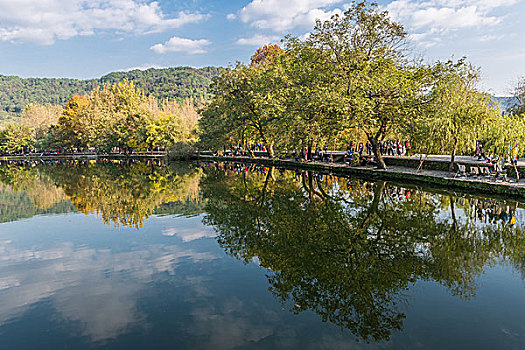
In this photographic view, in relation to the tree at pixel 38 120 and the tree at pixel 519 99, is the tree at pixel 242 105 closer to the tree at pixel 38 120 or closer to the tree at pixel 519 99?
the tree at pixel 519 99

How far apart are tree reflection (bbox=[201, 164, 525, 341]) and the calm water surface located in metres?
0.04

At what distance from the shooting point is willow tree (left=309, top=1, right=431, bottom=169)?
77.5ft

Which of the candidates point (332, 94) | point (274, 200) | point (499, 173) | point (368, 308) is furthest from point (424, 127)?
point (368, 308)

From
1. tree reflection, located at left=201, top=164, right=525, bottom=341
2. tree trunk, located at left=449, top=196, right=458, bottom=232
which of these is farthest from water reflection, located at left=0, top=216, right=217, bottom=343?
tree trunk, located at left=449, top=196, right=458, bottom=232

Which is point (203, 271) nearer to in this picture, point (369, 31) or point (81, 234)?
point (81, 234)

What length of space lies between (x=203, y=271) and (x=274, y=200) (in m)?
9.03

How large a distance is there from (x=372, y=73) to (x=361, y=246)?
1804cm

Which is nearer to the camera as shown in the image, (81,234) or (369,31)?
(81,234)

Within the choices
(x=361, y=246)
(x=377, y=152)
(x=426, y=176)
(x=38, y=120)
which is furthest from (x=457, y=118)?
(x=38, y=120)

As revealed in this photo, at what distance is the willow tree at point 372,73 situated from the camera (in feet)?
77.5

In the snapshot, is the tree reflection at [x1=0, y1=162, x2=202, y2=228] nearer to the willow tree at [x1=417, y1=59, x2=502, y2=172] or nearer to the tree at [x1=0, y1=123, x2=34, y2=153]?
the willow tree at [x1=417, y1=59, x2=502, y2=172]

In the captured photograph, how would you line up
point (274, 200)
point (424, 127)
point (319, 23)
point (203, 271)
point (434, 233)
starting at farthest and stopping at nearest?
point (319, 23) → point (424, 127) → point (274, 200) → point (434, 233) → point (203, 271)

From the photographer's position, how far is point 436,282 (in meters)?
7.97

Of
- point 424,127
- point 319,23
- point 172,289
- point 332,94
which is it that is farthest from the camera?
point 319,23
